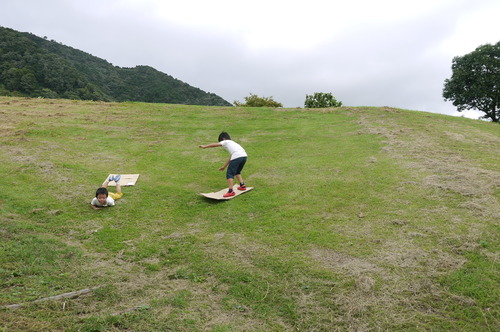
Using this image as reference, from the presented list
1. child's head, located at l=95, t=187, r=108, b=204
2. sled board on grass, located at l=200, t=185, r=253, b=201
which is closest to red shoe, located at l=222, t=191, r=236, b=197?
sled board on grass, located at l=200, t=185, r=253, b=201

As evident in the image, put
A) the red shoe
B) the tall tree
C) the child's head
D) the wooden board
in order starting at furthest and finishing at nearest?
the tall tree
the wooden board
the red shoe
the child's head

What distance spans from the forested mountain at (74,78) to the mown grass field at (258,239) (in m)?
46.2

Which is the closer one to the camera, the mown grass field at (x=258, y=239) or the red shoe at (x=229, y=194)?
the mown grass field at (x=258, y=239)

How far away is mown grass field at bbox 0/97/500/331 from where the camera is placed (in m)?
Result: 4.57

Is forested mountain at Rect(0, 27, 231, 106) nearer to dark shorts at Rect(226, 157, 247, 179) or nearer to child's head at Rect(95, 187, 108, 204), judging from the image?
child's head at Rect(95, 187, 108, 204)

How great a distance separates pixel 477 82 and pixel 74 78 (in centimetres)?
6793

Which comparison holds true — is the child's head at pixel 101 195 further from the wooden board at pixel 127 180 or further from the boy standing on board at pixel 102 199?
the wooden board at pixel 127 180

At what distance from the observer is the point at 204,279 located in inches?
220

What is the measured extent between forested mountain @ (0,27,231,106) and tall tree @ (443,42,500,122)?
46.6 metres

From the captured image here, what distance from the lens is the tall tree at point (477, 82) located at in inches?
1459

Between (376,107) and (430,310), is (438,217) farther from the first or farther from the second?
(376,107)

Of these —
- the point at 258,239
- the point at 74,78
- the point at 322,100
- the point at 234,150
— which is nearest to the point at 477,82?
the point at 322,100

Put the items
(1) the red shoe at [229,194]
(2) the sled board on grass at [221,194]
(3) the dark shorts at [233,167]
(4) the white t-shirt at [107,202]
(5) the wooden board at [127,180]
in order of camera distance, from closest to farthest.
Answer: (4) the white t-shirt at [107,202] → (2) the sled board on grass at [221,194] → (1) the red shoe at [229,194] → (3) the dark shorts at [233,167] → (5) the wooden board at [127,180]

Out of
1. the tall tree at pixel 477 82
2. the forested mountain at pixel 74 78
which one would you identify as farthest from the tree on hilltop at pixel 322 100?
the forested mountain at pixel 74 78
